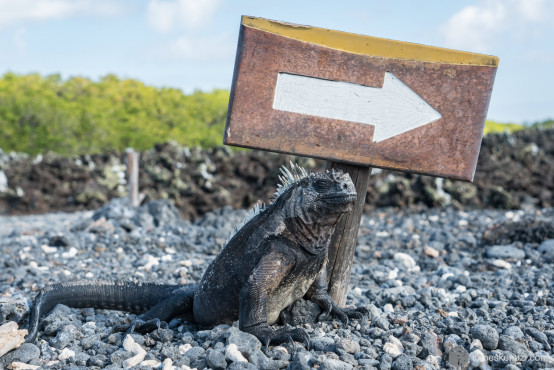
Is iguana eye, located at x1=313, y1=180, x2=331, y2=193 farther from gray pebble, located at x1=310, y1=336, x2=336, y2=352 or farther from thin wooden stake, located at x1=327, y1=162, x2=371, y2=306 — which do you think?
gray pebble, located at x1=310, y1=336, x2=336, y2=352

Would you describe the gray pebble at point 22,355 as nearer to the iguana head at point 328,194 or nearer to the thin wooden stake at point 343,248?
the iguana head at point 328,194

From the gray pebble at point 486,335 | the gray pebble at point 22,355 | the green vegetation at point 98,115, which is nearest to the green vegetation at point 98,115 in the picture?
the green vegetation at point 98,115

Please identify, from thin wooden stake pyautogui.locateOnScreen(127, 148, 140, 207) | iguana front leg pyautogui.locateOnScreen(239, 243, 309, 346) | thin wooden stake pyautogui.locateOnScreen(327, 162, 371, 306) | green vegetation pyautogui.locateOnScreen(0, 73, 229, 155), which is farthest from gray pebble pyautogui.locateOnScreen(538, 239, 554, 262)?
green vegetation pyautogui.locateOnScreen(0, 73, 229, 155)

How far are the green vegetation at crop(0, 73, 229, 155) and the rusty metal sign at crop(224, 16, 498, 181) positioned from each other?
20878mm

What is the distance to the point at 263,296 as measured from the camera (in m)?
3.37

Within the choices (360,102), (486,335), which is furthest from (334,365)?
(360,102)

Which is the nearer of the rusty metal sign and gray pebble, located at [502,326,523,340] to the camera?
gray pebble, located at [502,326,523,340]

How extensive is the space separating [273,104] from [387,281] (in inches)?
107

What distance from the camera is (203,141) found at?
81.1 ft

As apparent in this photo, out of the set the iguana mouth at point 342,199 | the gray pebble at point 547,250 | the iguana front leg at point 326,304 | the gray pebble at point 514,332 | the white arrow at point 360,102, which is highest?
the white arrow at point 360,102

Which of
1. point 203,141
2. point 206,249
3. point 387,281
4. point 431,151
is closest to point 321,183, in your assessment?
point 431,151

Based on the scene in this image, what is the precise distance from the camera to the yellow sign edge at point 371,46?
11.9ft

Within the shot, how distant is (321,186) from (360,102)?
0.72 m

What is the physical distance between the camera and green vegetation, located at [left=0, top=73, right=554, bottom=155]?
77.7 feet
